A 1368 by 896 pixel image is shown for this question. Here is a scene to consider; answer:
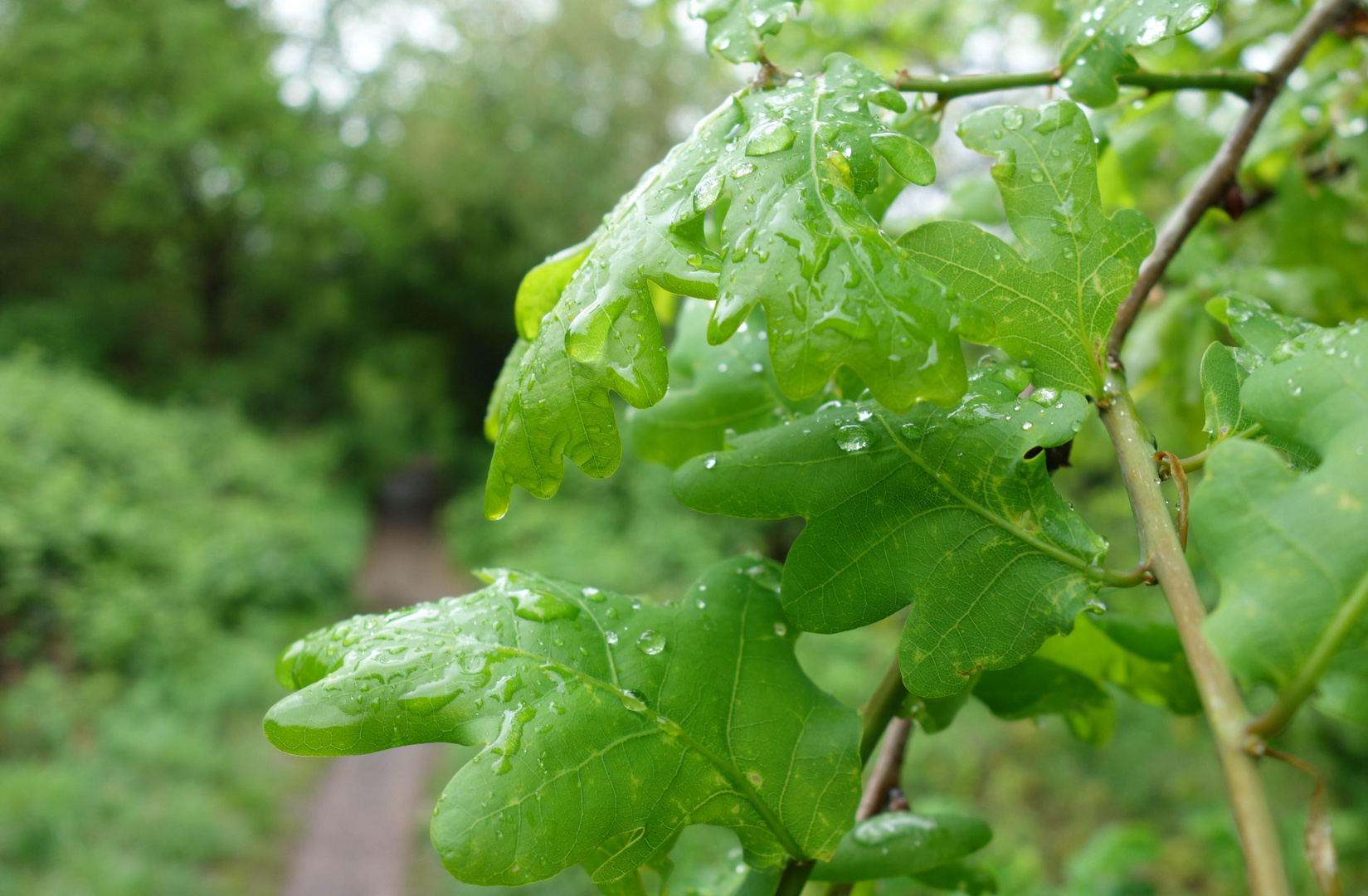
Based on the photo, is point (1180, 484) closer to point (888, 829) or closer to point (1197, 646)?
point (1197, 646)

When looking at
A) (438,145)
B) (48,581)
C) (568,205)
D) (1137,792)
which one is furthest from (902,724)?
(438,145)

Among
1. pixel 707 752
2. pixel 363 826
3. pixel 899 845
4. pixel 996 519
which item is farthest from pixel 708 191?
pixel 363 826

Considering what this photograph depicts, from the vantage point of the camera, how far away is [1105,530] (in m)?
5.18

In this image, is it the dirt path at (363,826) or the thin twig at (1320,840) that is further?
the dirt path at (363,826)

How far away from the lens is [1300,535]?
451mm

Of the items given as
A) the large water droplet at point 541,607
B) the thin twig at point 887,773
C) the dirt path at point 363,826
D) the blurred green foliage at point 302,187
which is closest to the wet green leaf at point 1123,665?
the thin twig at point 887,773

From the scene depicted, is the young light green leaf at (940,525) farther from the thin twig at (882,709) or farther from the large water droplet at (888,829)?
the large water droplet at (888,829)

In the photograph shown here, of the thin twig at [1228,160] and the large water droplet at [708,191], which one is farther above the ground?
the thin twig at [1228,160]

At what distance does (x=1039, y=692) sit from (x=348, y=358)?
15.1 metres

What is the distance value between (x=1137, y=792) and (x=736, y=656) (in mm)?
5134

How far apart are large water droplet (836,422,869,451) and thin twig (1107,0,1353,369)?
1.03 ft

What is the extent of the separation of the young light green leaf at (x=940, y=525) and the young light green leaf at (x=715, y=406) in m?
0.21

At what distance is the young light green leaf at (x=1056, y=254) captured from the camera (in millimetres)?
617

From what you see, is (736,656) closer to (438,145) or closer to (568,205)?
(568,205)
